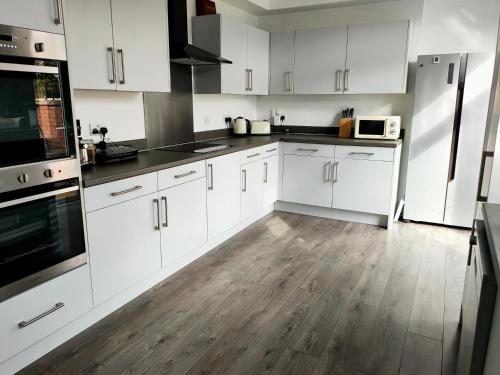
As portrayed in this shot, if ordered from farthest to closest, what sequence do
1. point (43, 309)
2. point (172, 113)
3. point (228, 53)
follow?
point (228, 53)
point (172, 113)
point (43, 309)

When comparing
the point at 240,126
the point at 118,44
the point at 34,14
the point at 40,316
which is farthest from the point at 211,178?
the point at 34,14

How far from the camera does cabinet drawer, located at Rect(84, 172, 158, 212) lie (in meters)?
2.13

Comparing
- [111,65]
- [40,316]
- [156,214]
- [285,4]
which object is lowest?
[40,316]

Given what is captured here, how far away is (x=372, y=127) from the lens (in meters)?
4.13

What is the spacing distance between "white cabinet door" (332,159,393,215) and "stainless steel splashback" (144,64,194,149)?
5.38 ft

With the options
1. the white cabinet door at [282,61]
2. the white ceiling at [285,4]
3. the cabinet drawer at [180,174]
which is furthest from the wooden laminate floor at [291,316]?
the white ceiling at [285,4]

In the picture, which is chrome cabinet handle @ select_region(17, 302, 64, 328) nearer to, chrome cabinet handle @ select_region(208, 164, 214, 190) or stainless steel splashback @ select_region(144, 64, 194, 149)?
chrome cabinet handle @ select_region(208, 164, 214, 190)

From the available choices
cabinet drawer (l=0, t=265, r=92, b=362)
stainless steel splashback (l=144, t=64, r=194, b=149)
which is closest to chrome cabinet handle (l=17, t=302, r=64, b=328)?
cabinet drawer (l=0, t=265, r=92, b=362)

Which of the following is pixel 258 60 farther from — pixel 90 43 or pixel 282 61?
pixel 90 43

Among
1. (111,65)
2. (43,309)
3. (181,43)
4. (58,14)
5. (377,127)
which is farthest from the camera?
(377,127)

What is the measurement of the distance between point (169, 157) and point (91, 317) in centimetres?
123

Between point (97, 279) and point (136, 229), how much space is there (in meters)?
0.39

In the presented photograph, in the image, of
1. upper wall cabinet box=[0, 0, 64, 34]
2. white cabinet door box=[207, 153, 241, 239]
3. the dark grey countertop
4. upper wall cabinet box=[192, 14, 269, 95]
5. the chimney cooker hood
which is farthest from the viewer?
upper wall cabinet box=[192, 14, 269, 95]

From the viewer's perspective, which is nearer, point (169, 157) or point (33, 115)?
point (33, 115)
